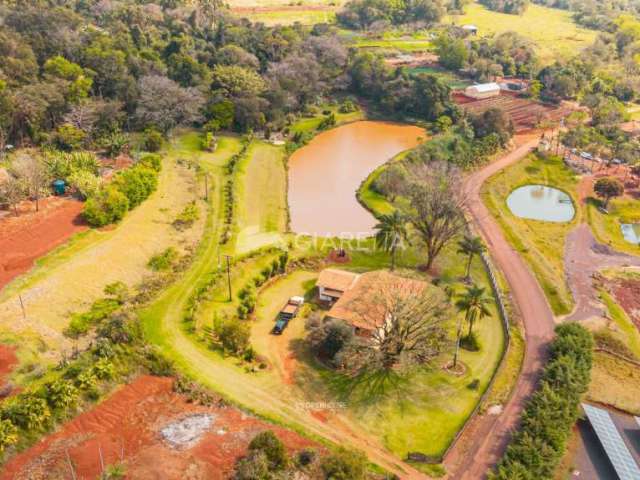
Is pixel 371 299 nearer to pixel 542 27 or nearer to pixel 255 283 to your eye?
pixel 255 283

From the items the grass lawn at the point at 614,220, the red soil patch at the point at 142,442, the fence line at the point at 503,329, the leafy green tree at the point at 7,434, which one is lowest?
the grass lawn at the point at 614,220

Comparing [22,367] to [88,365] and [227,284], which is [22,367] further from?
[227,284]

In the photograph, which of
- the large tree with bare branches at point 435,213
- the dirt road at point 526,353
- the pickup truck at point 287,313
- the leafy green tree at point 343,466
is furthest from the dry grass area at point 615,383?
the pickup truck at point 287,313

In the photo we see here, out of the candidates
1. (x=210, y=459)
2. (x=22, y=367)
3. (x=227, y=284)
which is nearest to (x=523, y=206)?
(x=227, y=284)

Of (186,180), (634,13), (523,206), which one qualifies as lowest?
(523,206)

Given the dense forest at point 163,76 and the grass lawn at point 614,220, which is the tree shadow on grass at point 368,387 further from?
the dense forest at point 163,76

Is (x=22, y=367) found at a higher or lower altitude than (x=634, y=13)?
lower

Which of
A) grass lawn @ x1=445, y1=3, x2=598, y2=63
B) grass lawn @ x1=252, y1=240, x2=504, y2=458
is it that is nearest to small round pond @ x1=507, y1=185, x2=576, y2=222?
grass lawn @ x1=252, y1=240, x2=504, y2=458
